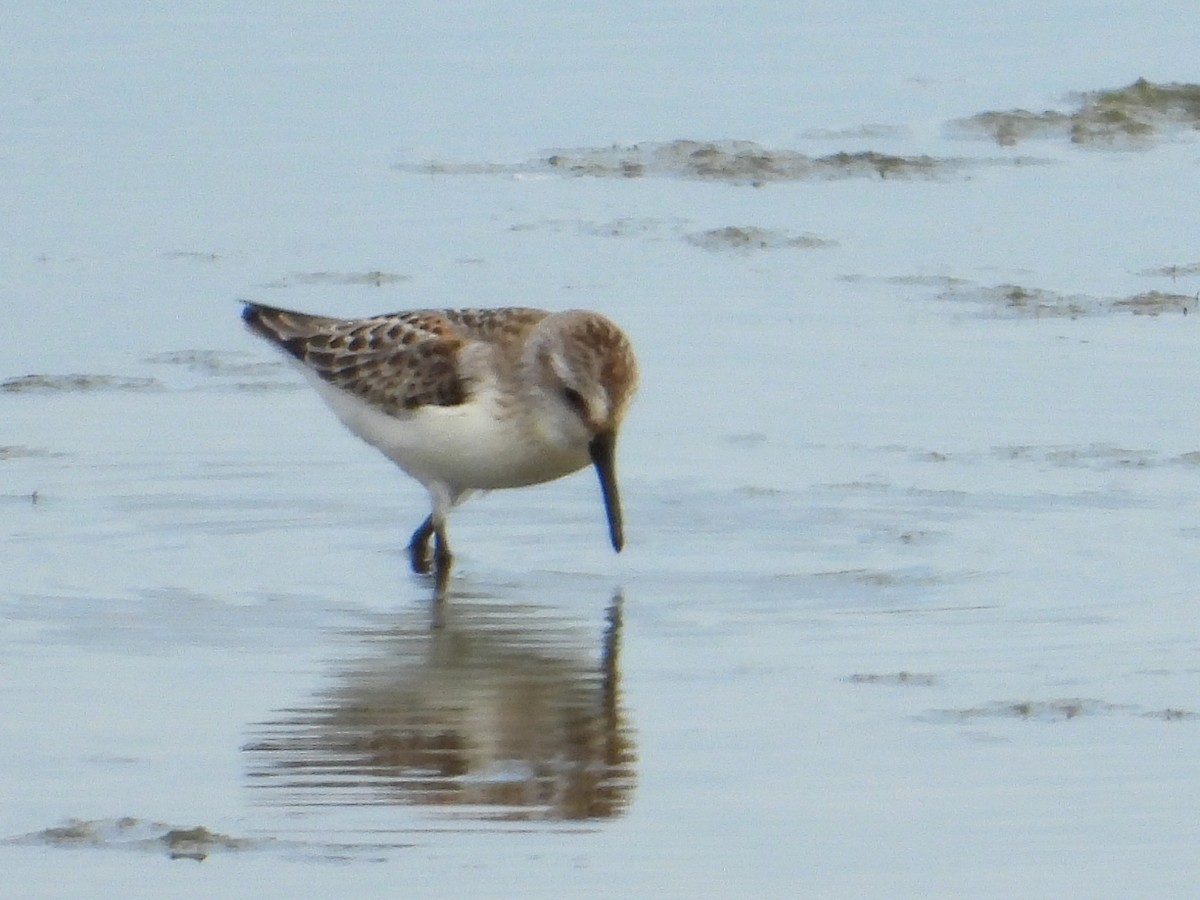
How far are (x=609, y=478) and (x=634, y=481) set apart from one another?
4.11 feet

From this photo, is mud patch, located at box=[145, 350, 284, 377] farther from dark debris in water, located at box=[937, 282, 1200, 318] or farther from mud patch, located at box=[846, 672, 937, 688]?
mud patch, located at box=[846, 672, 937, 688]

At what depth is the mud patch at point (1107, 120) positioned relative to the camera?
1698 centimetres

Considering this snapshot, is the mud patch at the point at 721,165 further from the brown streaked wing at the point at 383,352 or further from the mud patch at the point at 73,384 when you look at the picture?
the brown streaked wing at the point at 383,352

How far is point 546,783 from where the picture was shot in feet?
25.5

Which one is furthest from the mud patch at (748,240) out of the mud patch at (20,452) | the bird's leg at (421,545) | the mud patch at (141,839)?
the mud patch at (141,839)

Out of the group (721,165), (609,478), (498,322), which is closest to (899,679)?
(609,478)

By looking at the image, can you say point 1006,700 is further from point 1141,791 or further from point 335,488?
point 335,488

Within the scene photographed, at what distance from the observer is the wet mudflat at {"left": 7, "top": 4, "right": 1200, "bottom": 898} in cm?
746

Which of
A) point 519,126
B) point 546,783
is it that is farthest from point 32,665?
point 519,126

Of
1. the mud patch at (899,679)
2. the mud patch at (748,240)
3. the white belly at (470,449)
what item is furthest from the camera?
the mud patch at (748,240)

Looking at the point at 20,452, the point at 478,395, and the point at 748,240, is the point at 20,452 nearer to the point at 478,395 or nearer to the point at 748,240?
the point at 478,395

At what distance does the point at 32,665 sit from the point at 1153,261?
22.2 ft

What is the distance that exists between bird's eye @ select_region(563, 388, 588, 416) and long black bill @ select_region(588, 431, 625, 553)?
0.09 metres

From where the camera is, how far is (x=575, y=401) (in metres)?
9.90
